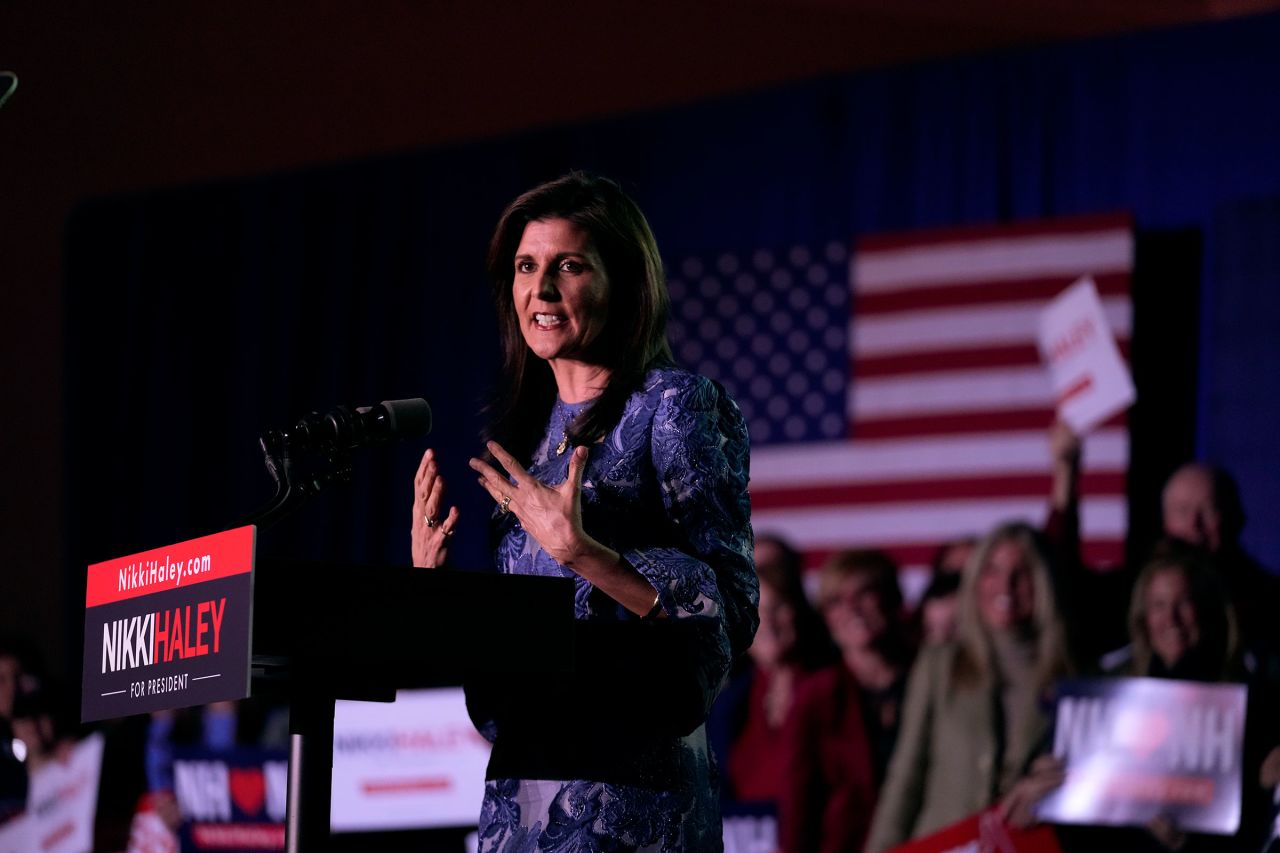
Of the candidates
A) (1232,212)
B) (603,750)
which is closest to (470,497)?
(1232,212)

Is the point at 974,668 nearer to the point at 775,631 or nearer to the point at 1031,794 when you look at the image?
the point at 1031,794

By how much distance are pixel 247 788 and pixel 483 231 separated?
321 centimetres

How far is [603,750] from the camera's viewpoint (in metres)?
1.78

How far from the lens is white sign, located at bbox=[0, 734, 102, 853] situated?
602 cm

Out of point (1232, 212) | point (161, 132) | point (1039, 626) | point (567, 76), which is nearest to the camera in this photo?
point (1039, 626)

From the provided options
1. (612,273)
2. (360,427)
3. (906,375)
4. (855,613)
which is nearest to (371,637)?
(360,427)

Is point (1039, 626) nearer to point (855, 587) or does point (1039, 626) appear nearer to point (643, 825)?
point (855, 587)

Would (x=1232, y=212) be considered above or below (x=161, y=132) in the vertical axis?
below

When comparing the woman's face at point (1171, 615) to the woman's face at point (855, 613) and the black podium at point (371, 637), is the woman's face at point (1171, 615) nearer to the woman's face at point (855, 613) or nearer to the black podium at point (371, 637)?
the woman's face at point (855, 613)

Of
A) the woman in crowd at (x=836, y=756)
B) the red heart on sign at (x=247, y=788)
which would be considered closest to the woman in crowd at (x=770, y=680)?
the woman in crowd at (x=836, y=756)

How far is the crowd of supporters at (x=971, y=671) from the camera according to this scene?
455cm

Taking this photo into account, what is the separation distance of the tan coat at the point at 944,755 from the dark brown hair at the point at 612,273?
10.2 ft

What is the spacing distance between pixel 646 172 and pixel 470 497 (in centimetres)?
158

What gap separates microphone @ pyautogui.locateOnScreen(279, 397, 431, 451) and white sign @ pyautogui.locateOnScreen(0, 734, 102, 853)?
4.63m
